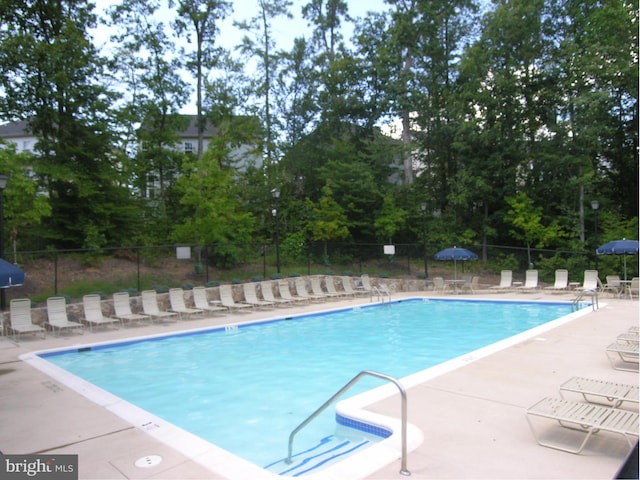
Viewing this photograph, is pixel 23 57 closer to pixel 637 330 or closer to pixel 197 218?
pixel 197 218

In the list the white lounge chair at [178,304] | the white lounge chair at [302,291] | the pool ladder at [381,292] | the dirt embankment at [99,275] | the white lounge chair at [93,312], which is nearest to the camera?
the white lounge chair at [93,312]

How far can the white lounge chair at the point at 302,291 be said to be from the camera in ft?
58.0

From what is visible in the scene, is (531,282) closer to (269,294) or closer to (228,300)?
(269,294)

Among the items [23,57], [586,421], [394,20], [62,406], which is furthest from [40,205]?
[394,20]

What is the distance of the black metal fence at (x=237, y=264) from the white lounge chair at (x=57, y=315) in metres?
2.00

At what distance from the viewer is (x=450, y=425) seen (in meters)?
4.89

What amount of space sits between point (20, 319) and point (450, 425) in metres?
10.7

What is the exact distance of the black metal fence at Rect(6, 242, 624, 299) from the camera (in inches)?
629

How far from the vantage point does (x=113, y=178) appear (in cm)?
1889

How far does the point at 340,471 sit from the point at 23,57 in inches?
793

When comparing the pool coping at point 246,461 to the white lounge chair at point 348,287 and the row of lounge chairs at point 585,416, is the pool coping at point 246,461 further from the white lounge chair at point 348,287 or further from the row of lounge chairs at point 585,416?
the white lounge chair at point 348,287

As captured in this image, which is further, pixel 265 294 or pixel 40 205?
pixel 265 294

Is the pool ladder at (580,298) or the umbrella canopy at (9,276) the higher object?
the umbrella canopy at (9,276)

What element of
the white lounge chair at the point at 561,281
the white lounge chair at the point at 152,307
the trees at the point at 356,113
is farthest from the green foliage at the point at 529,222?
the white lounge chair at the point at 152,307
